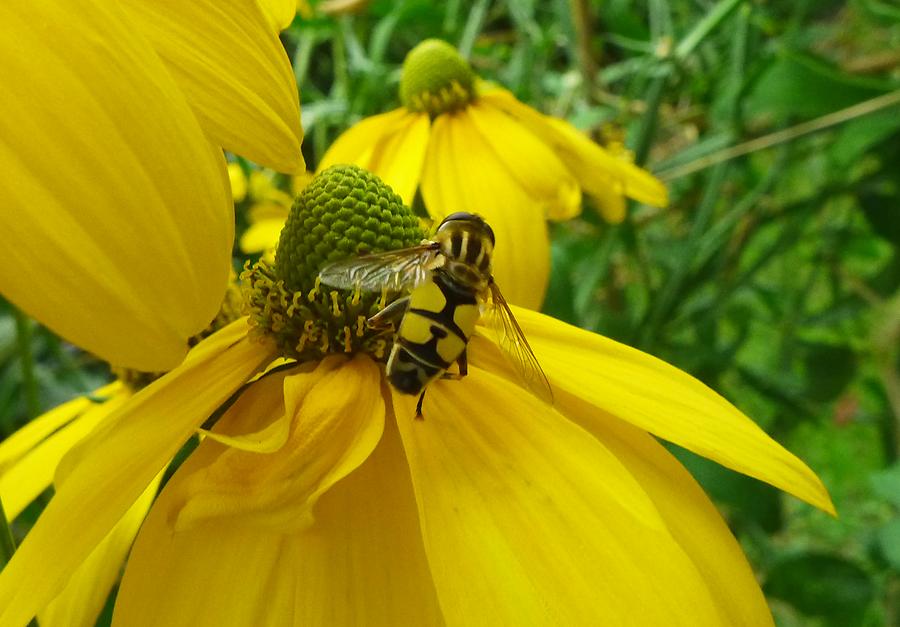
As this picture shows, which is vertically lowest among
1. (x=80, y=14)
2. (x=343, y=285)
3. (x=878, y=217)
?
(x=878, y=217)

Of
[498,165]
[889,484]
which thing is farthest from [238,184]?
[889,484]

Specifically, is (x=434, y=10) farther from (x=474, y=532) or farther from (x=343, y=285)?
(x=474, y=532)

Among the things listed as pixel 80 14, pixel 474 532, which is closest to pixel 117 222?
pixel 80 14

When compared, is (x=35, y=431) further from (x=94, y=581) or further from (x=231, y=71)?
(x=231, y=71)

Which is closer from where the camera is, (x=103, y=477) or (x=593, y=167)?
(x=103, y=477)

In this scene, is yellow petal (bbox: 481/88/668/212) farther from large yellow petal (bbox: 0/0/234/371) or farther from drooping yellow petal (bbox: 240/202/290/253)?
large yellow petal (bbox: 0/0/234/371)

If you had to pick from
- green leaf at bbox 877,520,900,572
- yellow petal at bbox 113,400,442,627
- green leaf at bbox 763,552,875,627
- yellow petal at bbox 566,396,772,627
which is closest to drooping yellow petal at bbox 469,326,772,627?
yellow petal at bbox 566,396,772,627
